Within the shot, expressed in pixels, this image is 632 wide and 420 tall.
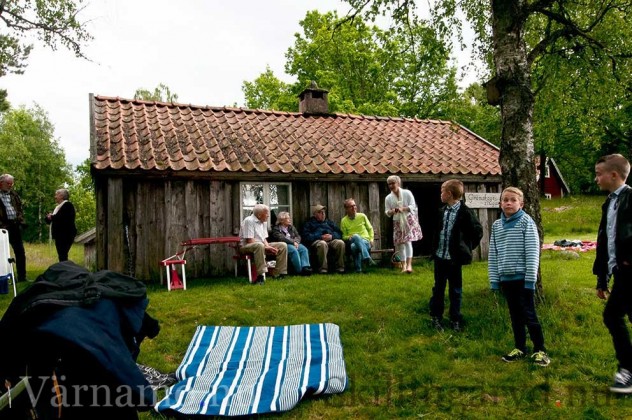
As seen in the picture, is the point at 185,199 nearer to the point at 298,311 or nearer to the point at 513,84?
the point at 298,311

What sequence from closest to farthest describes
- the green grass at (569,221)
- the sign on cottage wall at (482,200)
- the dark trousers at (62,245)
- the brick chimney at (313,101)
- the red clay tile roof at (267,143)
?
the dark trousers at (62,245)
the red clay tile roof at (267,143)
the sign on cottage wall at (482,200)
the brick chimney at (313,101)
the green grass at (569,221)

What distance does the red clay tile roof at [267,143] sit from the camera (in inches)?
372

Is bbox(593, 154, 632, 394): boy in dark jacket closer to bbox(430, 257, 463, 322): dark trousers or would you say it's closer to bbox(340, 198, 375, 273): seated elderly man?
bbox(430, 257, 463, 322): dark trousers

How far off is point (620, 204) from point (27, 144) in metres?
43.4

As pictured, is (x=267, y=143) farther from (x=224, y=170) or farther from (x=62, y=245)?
(x=62, y=245)

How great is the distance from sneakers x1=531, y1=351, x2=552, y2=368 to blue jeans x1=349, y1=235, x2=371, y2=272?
5.25m

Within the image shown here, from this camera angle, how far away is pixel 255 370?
14.1 feet

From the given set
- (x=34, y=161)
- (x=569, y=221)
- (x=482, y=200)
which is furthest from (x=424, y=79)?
(x=34, y=161)

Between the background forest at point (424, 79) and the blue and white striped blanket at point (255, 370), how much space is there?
388cm

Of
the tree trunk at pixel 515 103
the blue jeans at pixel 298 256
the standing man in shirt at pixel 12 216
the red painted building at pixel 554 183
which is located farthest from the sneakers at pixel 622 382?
the red painted building at pixel 554 183

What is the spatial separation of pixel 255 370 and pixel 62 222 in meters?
6.21

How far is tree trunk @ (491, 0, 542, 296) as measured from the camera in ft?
19.5

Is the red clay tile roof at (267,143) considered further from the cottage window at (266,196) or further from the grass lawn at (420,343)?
the grass lawn at (420,343)

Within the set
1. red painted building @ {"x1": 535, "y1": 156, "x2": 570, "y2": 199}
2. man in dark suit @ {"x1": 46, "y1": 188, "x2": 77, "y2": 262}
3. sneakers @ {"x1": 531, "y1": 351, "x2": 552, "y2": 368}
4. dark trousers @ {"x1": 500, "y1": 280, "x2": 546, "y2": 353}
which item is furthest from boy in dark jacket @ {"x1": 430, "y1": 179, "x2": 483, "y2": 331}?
red painted building @ {"x1": 535, "y1": 156, "x2": 570, "y2": 199}
